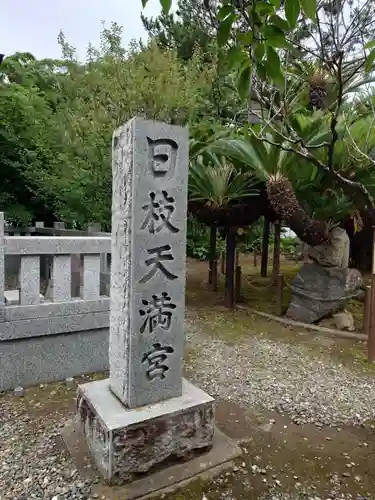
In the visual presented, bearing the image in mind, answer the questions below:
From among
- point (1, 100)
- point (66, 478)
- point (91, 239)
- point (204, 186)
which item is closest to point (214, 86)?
point (204, 186)

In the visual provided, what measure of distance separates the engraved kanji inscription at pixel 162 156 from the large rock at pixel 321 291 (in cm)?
390

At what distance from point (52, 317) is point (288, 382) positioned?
7.76 ft

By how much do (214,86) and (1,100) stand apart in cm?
425

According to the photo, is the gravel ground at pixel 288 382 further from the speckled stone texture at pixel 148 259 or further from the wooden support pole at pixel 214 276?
the wooden support pole at pixel 214 276

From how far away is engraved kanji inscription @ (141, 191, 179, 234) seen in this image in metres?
2.25

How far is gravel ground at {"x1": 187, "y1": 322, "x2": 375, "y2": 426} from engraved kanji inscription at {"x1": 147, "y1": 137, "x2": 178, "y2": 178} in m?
2.16

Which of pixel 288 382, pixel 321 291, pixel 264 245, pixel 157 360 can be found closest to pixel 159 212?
pixel 157 360

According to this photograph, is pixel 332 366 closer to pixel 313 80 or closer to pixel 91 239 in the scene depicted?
pixel 91 239

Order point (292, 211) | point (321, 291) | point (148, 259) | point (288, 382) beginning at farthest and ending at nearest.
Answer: point (321, 291) → point (292, 211) → point (288, 382) → point (148, 259)

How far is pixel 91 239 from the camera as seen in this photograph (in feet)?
11.6

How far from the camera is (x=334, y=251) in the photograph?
5.45 m

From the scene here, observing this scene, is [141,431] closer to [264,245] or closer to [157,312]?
[157,312]

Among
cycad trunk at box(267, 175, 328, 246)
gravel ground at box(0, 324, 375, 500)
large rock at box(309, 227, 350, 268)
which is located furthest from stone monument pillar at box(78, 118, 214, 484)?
large rock at box(309, 227, 350, 268)

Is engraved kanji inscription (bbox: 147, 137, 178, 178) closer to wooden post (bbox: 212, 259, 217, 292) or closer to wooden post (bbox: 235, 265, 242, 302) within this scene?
wooden post (bbox: 235, 265, 242, 302)
